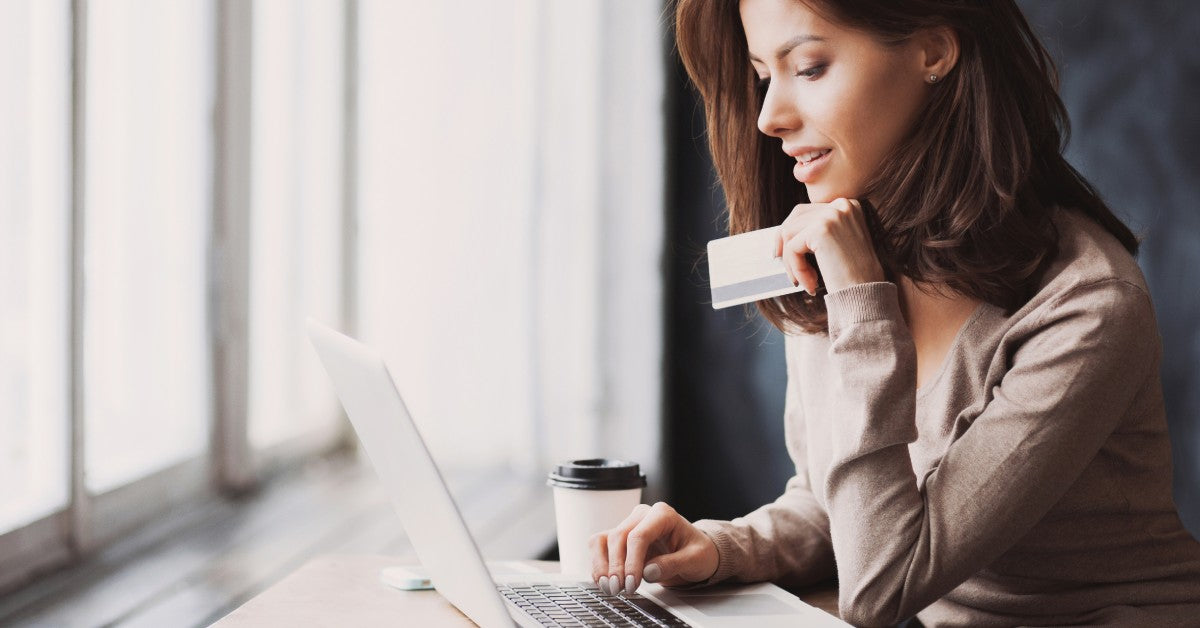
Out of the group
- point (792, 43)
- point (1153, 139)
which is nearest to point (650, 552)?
point (792, 43)

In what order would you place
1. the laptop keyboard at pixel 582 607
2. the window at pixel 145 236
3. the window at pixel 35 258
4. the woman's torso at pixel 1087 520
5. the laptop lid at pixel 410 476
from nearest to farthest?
the laptop lid at pixel 410 476, the laptop keyboard at pixel 582 607, the woman's torso at pixel 1087 520, the window at pixel 35 258, the window at pixel 145 236

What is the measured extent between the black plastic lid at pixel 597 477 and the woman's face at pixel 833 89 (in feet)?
1.32

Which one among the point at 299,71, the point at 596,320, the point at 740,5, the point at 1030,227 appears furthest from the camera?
the point at 596,320

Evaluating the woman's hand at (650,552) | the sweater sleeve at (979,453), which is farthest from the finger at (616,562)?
the sweater sleeve at (979,453)

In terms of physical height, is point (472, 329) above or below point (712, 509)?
above

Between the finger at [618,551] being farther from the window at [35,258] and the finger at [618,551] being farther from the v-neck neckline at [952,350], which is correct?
the window at [35,258]

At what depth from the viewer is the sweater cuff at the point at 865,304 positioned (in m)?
1.17

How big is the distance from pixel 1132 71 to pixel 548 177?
4.32 feet

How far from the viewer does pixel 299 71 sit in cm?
240

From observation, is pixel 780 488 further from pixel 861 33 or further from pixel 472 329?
pixel 861 33

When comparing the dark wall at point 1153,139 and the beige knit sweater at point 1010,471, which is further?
the dark wall at point 1153,139

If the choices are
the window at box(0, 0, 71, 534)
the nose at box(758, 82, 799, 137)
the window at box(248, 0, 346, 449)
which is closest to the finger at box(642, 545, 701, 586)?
the nose at box(758, 82, 799, 137)

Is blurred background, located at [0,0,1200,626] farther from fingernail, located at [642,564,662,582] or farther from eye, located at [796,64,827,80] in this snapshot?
fingernail, located at [642,564,662,582]

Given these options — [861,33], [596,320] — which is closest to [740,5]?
[861,33]
